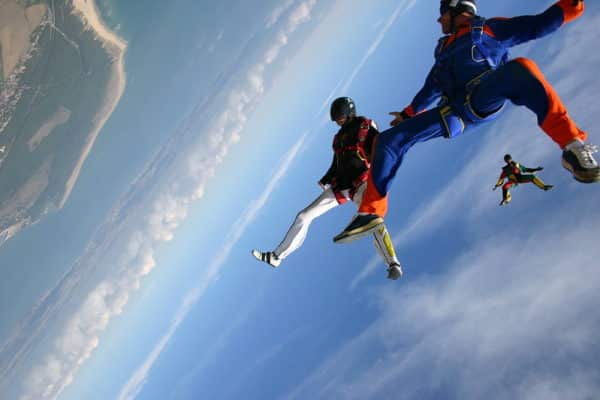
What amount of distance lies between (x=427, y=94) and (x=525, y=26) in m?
1.03

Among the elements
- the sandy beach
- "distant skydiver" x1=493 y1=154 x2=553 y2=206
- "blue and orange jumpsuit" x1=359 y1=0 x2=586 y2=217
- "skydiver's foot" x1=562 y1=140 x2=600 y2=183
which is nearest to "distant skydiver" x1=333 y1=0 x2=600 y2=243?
"blue and orange jumpsuit" x1=359 y1=0 x2=586 y2=217

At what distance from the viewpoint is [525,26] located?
10.8ft

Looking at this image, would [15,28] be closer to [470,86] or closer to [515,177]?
[470,86]

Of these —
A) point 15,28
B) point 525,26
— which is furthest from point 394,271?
point 15,28

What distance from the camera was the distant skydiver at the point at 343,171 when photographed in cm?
403

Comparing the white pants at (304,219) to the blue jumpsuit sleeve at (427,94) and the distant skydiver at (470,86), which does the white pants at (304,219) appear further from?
the blue jumpsuit sleeve at (427,94)

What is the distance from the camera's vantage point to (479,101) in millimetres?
3115

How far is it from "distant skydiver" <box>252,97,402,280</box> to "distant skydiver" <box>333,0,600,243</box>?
1.50 feet

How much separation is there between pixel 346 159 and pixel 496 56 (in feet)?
5.66

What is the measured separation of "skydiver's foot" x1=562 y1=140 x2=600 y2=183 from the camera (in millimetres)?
2385

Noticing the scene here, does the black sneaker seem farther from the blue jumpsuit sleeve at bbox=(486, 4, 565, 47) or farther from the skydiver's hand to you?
the blue jumpsuit sleeve at bbox=(486, 4, 565, 47)

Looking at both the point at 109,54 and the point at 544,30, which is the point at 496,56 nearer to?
the point at 544,30

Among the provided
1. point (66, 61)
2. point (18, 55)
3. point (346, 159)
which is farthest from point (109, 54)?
point (346, 159)

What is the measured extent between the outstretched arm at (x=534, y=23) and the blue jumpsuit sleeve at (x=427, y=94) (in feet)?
2.19
